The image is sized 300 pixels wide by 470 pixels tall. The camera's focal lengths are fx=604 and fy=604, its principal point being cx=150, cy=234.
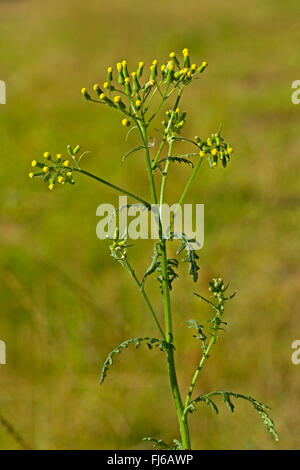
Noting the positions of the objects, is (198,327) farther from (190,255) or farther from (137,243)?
(137,243)

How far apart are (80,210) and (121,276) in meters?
1.25

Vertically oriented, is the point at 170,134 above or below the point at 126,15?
below

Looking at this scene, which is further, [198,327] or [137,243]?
[137,243]

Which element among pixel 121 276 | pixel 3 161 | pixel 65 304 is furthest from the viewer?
pixel 3 161

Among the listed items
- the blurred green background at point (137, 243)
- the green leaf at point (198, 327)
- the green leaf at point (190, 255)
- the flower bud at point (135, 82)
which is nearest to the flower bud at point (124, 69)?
the flower bud at point (135, 82)

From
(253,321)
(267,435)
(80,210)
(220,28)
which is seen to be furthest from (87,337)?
(220,28)

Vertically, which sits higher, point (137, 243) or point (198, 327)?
point (137, 243)

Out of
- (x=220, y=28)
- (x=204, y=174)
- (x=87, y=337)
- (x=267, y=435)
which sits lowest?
(x=267, y=435)

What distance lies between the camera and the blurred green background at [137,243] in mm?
3686

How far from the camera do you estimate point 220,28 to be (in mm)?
9766

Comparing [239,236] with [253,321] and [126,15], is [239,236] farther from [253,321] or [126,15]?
[126,15]

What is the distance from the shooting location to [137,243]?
18.3ft

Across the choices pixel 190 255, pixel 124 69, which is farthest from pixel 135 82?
pixel 190 255

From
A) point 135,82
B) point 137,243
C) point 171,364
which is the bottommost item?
point 171,364
